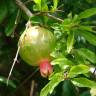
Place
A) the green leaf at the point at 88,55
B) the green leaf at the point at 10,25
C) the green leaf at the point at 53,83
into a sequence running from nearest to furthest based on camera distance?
the green leaf at the point at 53,83
the green leaf at the point at 88,55
the green leaf at the point at 10,25

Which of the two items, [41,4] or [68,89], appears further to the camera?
[68,89]

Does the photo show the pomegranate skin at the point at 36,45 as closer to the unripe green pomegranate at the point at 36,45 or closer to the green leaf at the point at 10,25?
the unripe green pomegranate at the point at 36,45

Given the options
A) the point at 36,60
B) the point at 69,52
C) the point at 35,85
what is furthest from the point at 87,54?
the point at 35,85

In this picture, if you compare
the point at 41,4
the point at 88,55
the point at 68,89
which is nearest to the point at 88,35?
the point at 88,55

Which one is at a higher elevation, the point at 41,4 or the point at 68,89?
the point at 41,4

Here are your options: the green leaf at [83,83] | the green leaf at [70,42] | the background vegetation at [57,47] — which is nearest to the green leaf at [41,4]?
the background vegetation at [57,47]

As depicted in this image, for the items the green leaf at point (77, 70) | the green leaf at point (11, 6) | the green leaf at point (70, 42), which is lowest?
the green leaf at point (77, 70)

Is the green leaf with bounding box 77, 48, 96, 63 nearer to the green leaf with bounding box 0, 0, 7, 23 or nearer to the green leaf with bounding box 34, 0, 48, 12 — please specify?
the green leaf with bounding box 34, 0, 48, 12

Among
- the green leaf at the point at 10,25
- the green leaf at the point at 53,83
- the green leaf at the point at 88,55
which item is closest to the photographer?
the green leaf at the point at 53,83

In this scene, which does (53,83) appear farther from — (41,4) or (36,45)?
(41,4)
